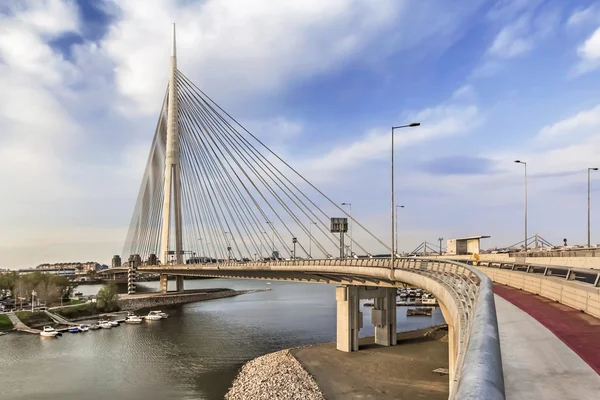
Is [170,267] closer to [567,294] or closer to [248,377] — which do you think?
[248,377]

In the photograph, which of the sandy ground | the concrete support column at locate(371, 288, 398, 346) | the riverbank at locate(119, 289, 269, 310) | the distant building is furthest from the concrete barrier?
the riverbank at locate(119, 289, 269, 310)

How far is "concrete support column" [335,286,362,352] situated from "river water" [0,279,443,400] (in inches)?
257

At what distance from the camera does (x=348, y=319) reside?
38.5m

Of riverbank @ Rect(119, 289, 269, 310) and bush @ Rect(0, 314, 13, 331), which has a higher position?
bush @ Rect(0, 314, 13, 331)

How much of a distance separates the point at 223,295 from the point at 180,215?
3390cm

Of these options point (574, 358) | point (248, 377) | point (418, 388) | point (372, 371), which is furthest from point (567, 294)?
point (248, 377)

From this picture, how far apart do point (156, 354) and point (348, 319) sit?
57.8 ft

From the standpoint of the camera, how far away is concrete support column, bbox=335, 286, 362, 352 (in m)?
38.0

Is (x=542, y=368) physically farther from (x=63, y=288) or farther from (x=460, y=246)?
(x=63, y=288)

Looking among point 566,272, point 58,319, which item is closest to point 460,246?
point 566,272

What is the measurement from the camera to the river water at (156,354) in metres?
30.3

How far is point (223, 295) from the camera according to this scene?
10431 cm

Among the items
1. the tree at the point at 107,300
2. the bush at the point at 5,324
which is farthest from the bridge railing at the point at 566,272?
the tree at the point at 107,300

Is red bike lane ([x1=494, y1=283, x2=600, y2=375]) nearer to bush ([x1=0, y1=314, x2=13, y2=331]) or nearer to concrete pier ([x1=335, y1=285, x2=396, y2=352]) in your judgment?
concrete pier ([x1=335, y1=285, x2=396, y2=352])
